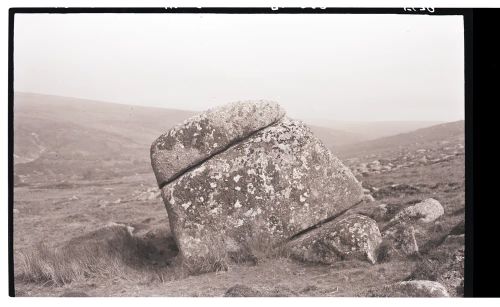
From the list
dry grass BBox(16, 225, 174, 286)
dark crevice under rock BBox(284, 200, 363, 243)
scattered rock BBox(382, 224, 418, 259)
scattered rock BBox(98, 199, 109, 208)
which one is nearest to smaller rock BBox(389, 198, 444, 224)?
scattered rock BBox(382, 224, 418, 259)

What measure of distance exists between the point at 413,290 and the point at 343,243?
1.20m

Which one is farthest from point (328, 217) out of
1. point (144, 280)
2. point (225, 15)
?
point (225, 15)

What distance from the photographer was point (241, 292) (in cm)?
843

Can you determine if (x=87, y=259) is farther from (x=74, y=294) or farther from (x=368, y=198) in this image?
(x=368, y=198)

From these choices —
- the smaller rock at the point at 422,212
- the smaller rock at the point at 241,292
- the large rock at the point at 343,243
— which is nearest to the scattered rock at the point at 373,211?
the smaller rock at the point at 422,212

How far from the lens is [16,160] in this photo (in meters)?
9.41

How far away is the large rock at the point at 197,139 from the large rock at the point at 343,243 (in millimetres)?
1978

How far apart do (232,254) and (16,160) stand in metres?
3.79

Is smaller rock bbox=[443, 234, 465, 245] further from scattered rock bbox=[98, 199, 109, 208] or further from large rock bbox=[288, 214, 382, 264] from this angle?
scattered rock bbox=[98, 199, 109, 208]

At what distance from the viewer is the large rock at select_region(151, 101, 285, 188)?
9125mm

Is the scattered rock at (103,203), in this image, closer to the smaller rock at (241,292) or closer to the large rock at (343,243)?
the smaller rock at (241,292)

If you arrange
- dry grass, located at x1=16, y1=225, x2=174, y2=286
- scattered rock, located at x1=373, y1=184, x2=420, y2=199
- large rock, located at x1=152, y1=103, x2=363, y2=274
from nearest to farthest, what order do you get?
large rock, located at x1=152, y1=103, x2=363, y2=274 → dry grass, located at x1=16, y1=225, x2=174, y2=286 → scattered rock, located at x1=373, y1=184, x2=420, y2=199

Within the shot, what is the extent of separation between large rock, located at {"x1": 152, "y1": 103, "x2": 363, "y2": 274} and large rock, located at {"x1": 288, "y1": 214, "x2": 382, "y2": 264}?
37 cm

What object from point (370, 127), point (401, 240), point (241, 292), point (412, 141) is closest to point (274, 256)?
point (241, 292)
